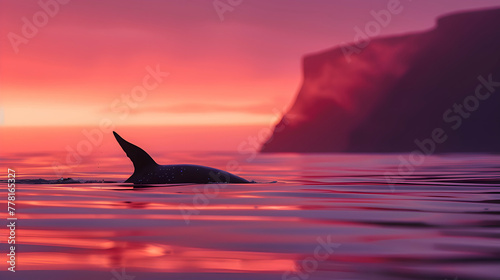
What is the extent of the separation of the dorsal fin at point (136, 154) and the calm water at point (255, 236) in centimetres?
376

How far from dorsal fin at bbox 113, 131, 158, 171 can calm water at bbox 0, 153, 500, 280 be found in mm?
3760

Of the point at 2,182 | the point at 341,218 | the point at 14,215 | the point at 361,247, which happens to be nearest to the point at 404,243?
the point at 361,247

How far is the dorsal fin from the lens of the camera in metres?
21.3

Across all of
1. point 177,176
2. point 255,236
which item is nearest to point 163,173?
point 177,176

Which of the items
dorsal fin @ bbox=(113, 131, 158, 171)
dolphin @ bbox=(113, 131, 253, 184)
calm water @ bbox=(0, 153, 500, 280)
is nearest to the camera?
calm water @ bbox=(0, 153, 500, 280)

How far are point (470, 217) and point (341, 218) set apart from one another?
2278mm

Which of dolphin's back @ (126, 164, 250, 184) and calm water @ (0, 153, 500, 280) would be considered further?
dolphin's back @ (126, 164, 250, 184)

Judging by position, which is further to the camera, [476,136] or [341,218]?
[476,136]

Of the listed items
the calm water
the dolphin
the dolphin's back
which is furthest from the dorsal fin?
the calm water

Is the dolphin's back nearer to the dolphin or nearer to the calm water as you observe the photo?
the dolphin

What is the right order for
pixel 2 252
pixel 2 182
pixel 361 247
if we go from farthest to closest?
pixel 2 182 < pixel 361 247 < pixel 2 252

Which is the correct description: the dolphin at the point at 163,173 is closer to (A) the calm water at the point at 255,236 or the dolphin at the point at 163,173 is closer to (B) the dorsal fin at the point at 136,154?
(B) the dorsal fin at the point at 136,154

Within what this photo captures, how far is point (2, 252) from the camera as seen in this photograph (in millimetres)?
8422

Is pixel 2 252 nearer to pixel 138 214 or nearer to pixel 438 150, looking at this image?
pixel 138 214
